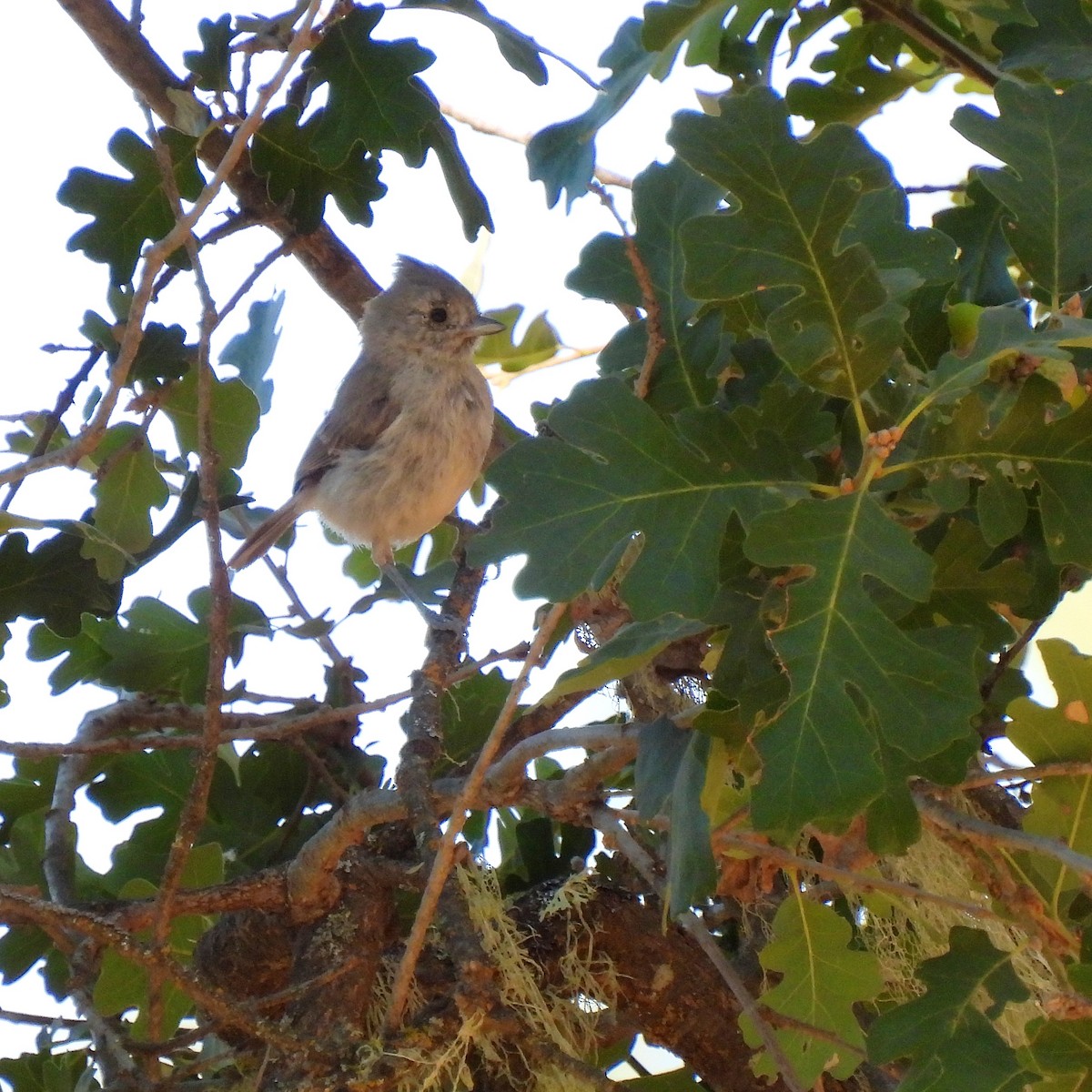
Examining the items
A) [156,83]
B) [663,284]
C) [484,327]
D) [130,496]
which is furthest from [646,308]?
[484,327]

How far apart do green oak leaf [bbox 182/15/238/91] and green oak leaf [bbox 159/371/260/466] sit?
1.78ft

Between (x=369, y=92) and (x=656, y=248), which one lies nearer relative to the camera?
(x=656, y=248)

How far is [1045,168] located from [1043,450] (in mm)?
348

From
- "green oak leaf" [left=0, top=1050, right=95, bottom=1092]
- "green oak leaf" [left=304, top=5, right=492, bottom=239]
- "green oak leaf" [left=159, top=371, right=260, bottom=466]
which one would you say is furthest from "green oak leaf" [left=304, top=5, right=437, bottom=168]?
"green oak leaf" [left=0, top=1050, right=95, bottom=1092]

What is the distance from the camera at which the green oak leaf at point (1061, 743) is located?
1.59 meters

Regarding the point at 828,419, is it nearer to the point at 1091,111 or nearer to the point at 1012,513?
the point at 1012,513

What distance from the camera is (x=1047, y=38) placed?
79.4 inches

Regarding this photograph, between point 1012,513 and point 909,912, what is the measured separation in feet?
2.24

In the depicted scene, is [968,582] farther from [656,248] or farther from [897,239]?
[656,248]

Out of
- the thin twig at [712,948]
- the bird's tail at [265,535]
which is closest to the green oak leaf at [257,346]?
the bird's tail at [265,535]

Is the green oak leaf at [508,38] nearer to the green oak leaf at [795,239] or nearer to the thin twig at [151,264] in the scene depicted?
the thin twig at [151,264]

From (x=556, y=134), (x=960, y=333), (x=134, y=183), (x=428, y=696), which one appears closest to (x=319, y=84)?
(x=134, y=183)

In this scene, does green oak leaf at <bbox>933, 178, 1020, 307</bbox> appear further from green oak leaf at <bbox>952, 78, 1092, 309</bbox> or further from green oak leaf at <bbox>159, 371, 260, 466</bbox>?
green oak leaf at <bbox>159, 371, 260, 466</bbox>

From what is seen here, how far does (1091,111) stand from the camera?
1.46 meters
